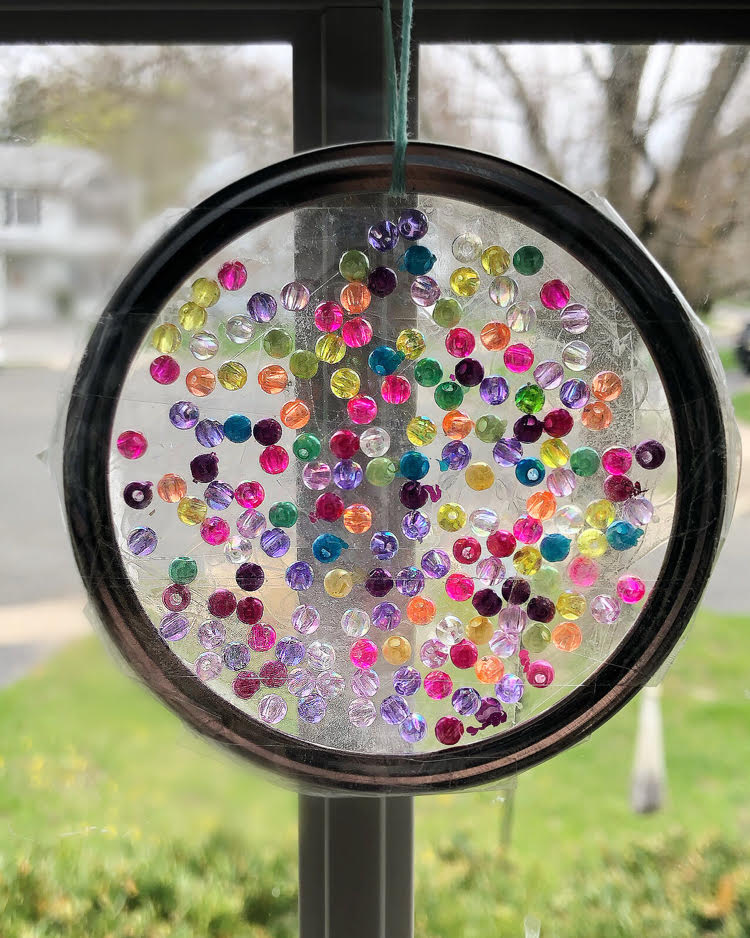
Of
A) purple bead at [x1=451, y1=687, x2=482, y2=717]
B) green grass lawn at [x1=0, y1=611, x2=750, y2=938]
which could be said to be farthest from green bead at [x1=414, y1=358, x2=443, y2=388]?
green grass lawn at [x1=0, y1=611, x2=750, y2=938]

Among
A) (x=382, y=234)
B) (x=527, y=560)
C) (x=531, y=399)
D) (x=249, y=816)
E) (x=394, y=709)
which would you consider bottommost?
(x=249, y=816)

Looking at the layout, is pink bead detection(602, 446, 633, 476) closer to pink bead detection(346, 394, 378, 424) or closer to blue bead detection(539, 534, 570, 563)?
blue bead detection(539, 534, 570, 563)

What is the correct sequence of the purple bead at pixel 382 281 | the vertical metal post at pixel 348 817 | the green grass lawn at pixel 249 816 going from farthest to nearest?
the green grass lawn at pixel 249 816 → the vertical metal post at pixel 348 817 → the purple bead at pixel 382 281

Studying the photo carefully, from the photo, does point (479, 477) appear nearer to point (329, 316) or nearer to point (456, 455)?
point (456, 455)

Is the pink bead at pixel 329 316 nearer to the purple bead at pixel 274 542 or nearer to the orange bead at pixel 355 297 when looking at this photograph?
the orange bead at pixel 355 297

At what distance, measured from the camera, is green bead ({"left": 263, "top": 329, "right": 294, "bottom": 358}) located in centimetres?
50

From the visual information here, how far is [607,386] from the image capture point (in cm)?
51

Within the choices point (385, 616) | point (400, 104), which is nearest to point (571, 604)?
point (385, 616)

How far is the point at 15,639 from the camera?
2.34 ft

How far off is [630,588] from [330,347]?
25 cm

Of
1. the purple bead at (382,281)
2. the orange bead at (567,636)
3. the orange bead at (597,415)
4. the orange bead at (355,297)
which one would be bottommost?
the orange bead at (567,636)

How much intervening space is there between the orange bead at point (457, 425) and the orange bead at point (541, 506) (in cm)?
6

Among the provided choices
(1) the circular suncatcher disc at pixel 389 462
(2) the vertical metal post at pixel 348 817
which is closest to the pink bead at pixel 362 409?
(1) the circular suncatcher disc at pixel 389 462

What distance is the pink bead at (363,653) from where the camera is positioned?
1.71 ft
